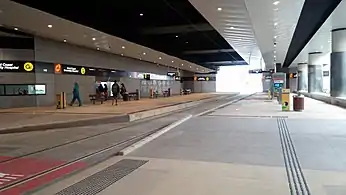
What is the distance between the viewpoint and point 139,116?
48.6ft

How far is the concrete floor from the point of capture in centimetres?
447

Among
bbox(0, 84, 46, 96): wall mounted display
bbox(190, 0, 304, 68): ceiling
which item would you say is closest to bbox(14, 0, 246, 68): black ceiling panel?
bbox(190, 0, 304, 68): ceiling

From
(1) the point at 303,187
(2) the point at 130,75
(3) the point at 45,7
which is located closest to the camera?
(1) the point at 303,187

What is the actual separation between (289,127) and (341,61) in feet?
40.9

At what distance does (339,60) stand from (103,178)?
1983 cm

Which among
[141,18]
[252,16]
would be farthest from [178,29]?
[252,16]

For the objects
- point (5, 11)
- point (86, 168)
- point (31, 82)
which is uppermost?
point (5, 11)

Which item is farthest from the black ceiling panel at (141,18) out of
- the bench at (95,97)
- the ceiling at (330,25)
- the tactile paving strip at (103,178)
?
the tactile paving strip at (103,178)

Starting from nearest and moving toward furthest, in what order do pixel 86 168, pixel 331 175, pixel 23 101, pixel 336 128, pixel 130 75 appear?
pixel 331 175, pixel 86 168, pixel 336 128, pixel 23 101, pixel 130 75

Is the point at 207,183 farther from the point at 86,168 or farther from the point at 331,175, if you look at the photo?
the point at 86,168

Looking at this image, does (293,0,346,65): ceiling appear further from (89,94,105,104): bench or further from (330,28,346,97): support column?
(89,94,105,104): bench

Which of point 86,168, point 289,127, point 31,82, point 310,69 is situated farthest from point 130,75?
point 86,168

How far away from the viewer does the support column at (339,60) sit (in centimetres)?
2028

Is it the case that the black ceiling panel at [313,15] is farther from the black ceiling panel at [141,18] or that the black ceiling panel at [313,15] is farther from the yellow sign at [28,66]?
the yellow sign at [28,66]
